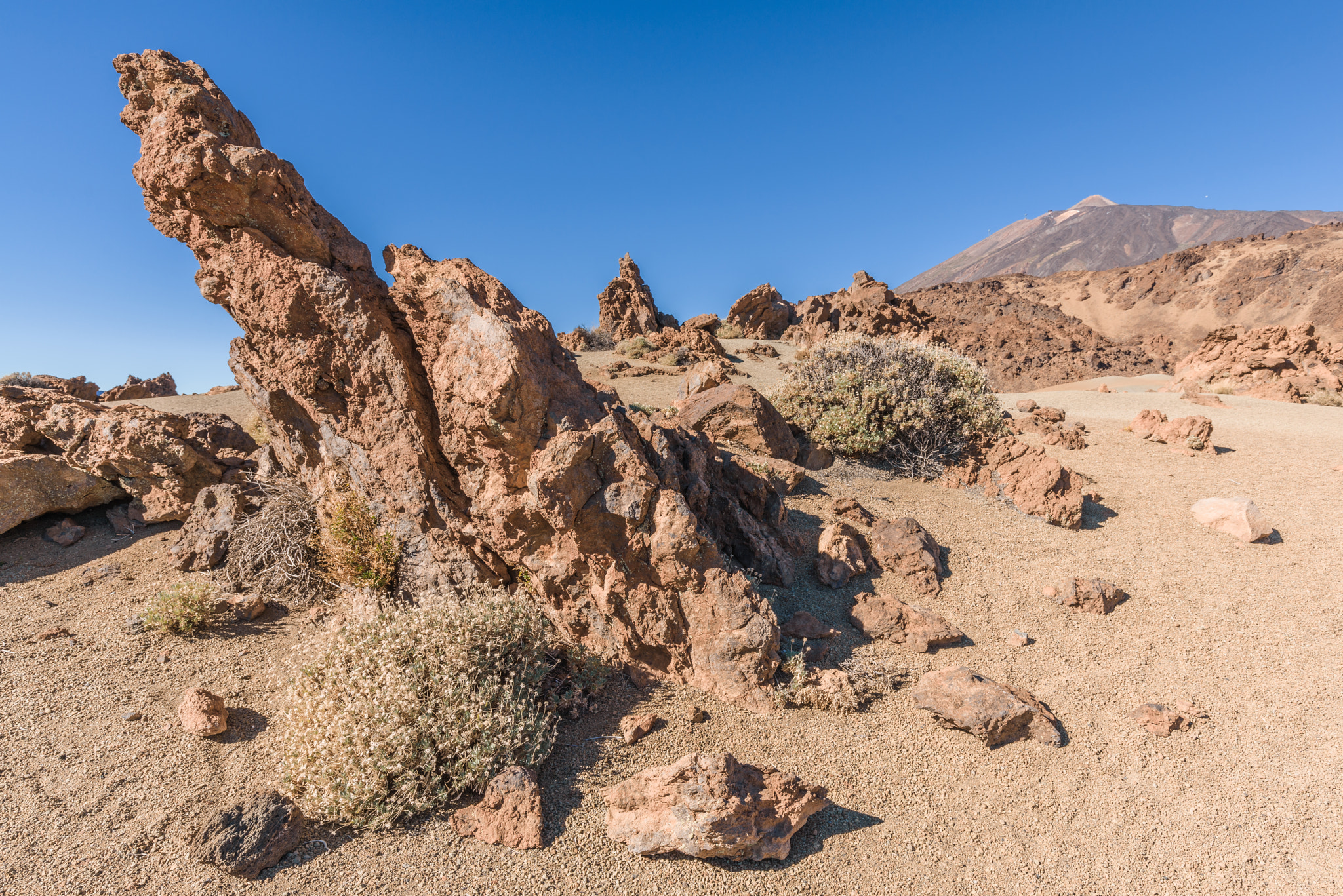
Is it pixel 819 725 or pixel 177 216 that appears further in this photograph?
pixel 177 216

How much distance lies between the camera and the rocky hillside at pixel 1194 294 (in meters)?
29.1

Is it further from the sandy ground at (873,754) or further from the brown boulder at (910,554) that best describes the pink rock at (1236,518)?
the brown boulder at (910,554)

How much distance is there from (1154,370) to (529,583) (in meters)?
30.0

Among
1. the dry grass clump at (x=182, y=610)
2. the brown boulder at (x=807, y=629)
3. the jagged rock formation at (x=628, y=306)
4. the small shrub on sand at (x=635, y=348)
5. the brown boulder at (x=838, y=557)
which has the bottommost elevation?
the brown boulder at (x=807, y=629)

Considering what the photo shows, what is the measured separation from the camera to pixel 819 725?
3.51 meters

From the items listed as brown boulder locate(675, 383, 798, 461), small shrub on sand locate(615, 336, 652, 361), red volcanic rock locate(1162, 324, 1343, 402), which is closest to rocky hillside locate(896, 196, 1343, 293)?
red volcanic rock locate(1162, 324, 1343, 402)

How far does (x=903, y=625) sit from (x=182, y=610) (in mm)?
5614

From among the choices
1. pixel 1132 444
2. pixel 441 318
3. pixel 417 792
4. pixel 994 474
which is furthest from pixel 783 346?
pixel 417 792

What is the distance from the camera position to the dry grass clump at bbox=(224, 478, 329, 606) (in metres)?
4.62

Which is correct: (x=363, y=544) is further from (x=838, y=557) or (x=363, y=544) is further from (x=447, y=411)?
(x=838, y=557)

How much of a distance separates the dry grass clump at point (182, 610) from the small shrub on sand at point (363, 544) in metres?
1.00

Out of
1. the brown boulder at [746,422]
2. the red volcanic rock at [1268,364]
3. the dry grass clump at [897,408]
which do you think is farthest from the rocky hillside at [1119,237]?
the brown boulder at [746,422]

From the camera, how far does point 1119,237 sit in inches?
4240

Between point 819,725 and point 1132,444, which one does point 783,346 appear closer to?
point 1132,444
